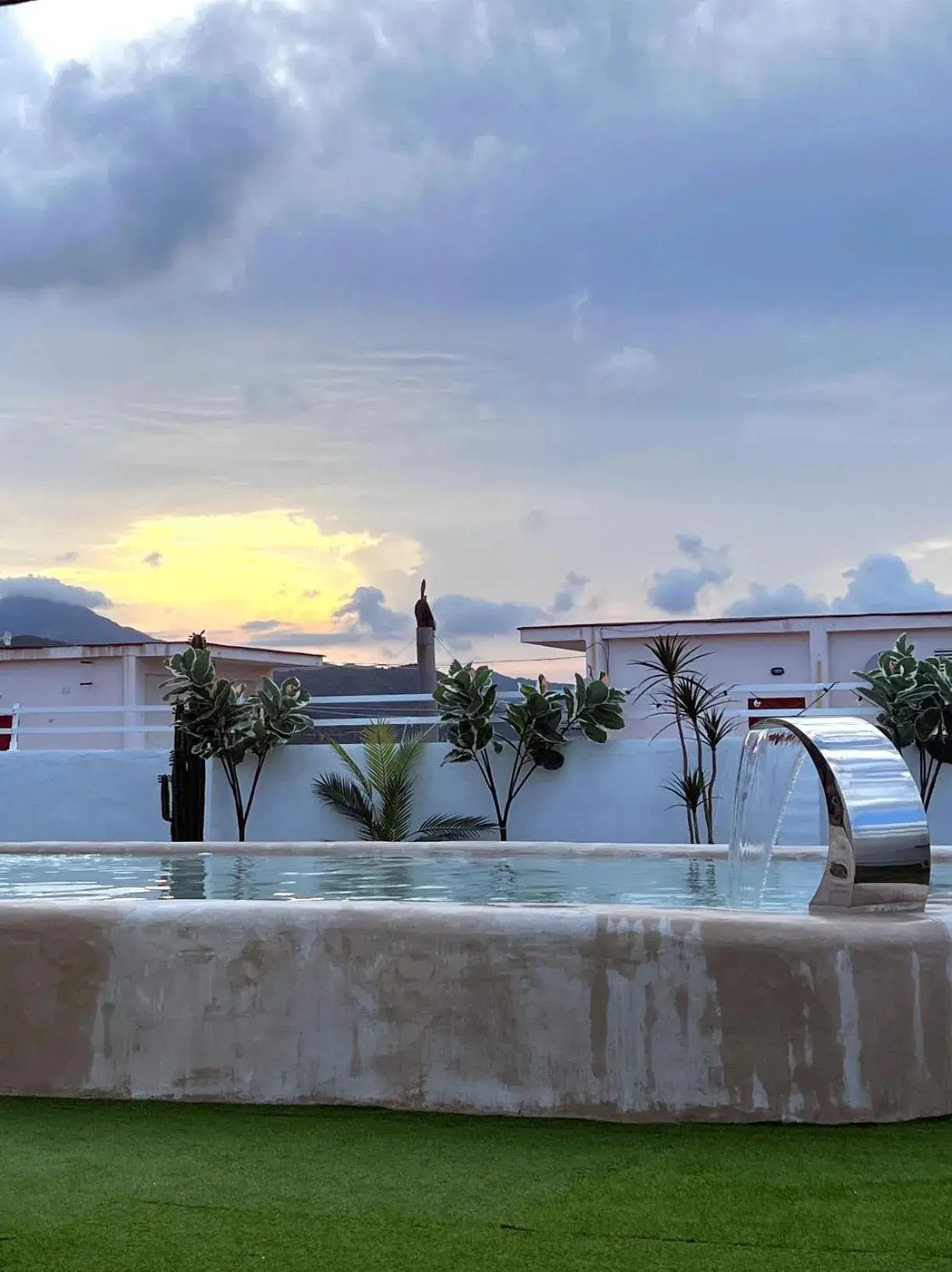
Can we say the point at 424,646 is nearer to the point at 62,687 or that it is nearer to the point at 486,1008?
the point at 62,687

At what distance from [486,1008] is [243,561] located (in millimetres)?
13717

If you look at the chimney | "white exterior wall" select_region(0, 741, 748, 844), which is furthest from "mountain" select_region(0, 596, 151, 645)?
"white exterior wall" select_region(0, 741, 748, 844)

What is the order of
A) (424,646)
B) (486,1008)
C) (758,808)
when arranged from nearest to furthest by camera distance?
(486,1008) < (758,808) < (424,646)

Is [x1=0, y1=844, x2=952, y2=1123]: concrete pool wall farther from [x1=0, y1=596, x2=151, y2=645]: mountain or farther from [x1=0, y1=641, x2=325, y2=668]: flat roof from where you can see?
[x1=0, y1=596, x2=151, y2=645]: mountain

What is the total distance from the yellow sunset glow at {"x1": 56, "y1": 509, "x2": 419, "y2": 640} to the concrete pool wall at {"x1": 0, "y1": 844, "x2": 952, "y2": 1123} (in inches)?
462

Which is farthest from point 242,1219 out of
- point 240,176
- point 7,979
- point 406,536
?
point 406,536

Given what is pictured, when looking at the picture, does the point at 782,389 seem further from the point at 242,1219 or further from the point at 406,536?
the point at 242,1219

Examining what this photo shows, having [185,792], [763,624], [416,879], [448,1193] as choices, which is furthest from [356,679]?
[448,1193]

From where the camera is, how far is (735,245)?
15.5 metres

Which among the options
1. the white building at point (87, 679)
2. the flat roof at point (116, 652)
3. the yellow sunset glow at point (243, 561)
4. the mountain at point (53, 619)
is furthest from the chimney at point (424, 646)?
the mountain at point (53, 619)

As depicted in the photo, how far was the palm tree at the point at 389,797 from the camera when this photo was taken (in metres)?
11.9

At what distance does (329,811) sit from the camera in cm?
1232

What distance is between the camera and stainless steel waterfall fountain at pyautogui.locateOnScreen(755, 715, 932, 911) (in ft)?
11.9

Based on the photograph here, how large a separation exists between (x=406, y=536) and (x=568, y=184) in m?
5.25
